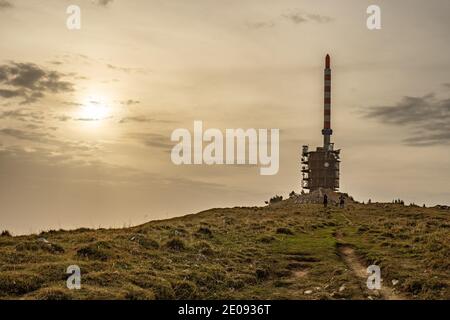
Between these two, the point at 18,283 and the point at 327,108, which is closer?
the point at 18,283

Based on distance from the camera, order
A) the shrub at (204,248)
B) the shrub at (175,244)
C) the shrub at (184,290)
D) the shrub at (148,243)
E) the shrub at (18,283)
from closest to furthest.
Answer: the shrub at (18,283) → the shrub at (184,290) → the shrub at (148,243) → the shrub at (204,248) → the shrub at (175,244)

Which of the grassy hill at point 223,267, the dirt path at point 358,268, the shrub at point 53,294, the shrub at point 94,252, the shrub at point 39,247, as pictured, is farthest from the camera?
the shrub at point 39,247

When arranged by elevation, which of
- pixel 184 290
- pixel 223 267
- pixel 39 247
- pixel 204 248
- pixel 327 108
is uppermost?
pixel 327 108

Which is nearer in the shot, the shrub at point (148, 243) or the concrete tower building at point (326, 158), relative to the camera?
the shrub at point (148, 243)

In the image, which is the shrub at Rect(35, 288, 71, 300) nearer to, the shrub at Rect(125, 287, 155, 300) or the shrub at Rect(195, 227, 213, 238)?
the shrub at Rect(125, 287, 155, 300)

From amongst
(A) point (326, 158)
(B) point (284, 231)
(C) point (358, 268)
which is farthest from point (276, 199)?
(C) point (358, 268)

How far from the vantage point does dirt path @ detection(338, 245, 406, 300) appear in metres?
17.3

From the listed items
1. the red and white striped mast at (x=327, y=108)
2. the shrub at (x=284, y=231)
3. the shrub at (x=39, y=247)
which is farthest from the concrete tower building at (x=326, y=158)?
the shrub at (x=39, y=247)

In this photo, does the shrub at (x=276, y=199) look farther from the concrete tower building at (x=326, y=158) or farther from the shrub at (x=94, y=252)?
the shrub at (x=94, y=252)

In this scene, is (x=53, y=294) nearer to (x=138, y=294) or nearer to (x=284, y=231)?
(x=138, y=294)

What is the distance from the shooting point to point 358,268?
2270cm

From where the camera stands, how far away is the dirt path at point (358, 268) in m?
17.3
